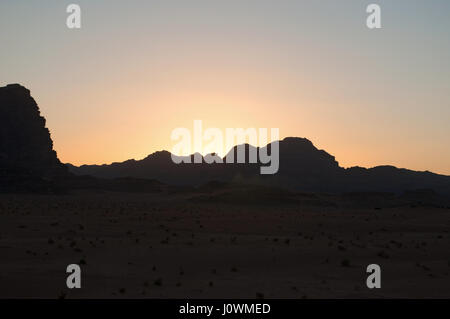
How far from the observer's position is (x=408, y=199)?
347 feet

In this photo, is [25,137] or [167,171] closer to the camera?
[25,137]

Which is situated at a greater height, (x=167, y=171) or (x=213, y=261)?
(x=167, y=171)

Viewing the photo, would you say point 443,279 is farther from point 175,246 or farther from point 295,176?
point 295,176

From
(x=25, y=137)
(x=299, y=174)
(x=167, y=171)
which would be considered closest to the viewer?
(x=25, y=137)

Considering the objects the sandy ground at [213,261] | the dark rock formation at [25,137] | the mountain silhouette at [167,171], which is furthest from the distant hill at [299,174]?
the sandy ground at [213,261]

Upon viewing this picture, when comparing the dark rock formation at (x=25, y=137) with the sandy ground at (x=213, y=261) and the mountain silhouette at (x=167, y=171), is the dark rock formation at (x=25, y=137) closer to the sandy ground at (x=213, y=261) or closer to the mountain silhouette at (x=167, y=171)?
the mountain silhouette at (x=167, y=171)

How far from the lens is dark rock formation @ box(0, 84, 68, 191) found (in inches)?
4515

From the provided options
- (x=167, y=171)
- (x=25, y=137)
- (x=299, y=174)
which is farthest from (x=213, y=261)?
(x=167, y=171)

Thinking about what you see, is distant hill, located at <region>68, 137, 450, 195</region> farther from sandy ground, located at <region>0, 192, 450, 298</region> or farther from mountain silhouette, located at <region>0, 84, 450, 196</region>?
sandy ground, located at <region>0, 192, 450, 298</region>

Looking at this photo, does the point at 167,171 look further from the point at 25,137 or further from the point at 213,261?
the point at 213,261

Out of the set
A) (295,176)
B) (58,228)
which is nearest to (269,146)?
(295,176)

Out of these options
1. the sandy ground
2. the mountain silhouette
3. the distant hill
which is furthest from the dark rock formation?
the sandy ground

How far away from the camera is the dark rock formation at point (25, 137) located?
114688 mm

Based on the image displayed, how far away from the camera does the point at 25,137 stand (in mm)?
118750
